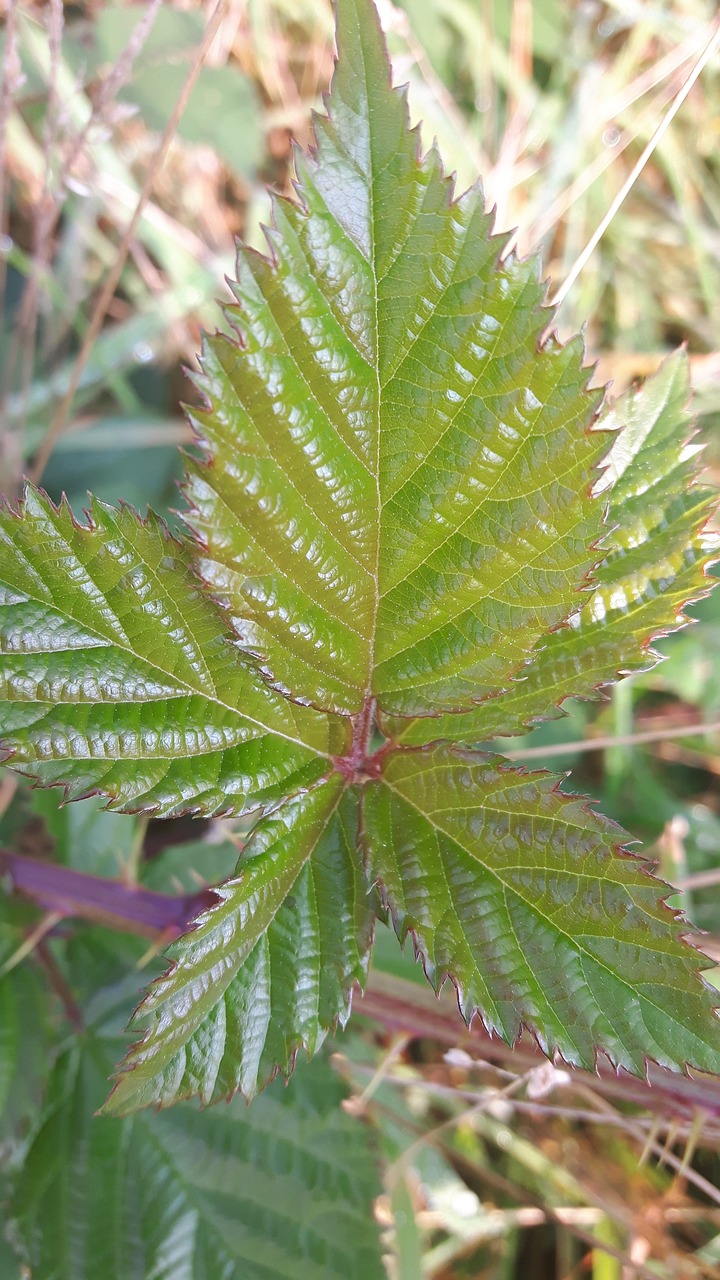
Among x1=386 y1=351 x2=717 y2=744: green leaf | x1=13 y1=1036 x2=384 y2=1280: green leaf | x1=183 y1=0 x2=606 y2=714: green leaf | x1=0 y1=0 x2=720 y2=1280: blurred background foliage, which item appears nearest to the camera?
x1=183 y1=0 x2=606 y2=714: green leaf

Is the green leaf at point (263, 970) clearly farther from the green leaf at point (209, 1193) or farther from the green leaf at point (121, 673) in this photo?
the green leaf at point (209, 1193)

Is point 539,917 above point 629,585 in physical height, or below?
below

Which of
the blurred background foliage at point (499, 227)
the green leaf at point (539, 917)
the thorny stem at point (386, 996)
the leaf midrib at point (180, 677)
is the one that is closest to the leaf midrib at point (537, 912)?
the green leaf at point (539, 917)

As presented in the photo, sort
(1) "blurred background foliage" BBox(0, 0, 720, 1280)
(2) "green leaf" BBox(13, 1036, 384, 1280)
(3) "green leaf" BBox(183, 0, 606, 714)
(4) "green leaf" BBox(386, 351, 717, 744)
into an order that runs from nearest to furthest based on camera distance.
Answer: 1. (3) "green leaf" BBox(183, 0, 606, 714)
2. (4) "green leaf" BBox(386, 351, 717, 744)
3. (2) "green leaf" BBox(13, 1036, 384, 1280)
4. (1) "blurred background foliage" BBox(0, 0, 720, 1280)

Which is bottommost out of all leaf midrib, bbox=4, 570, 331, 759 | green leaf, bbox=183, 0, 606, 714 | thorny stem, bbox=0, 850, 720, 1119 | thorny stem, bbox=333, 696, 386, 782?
thorny stem, bbox=0, 850, 720, 1119

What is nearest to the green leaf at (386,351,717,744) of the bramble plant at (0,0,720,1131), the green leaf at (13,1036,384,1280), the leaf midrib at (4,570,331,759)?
the bramble plant at (0,0,720,1131)

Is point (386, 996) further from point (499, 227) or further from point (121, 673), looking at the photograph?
point (499, 227)

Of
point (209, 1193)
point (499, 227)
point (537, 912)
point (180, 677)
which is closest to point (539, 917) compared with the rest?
point (537, 912)

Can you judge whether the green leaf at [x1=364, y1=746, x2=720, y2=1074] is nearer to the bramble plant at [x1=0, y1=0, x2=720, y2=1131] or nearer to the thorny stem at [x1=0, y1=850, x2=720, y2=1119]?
the bramble plant at [x1=0, y1=0, x2=720, y2=1131]
